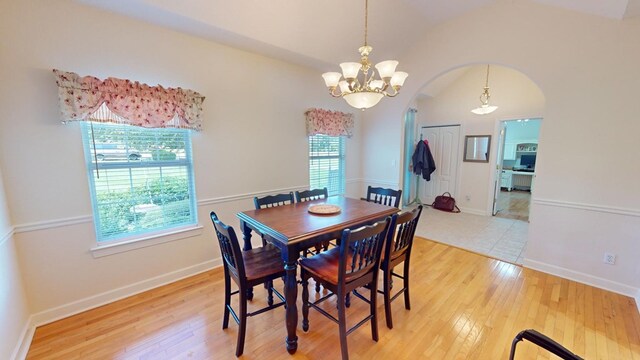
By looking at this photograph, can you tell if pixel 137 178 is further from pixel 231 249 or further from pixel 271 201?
pixel 231 249

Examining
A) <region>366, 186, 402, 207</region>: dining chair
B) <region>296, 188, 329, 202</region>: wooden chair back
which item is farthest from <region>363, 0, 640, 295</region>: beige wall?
<region>296, 188, 329, 202</region>: wooden chair back

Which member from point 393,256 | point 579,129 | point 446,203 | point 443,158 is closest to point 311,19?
point 393,256

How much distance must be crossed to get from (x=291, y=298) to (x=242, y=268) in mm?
404

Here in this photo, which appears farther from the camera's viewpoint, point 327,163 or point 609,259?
point 327,163

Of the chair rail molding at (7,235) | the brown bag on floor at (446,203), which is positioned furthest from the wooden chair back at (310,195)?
the brown bag on floor at (446,203)

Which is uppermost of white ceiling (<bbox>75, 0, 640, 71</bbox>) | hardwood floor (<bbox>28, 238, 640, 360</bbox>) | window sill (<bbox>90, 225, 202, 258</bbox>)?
white ceiling (<bbox>75, 0, 640, 71</bbox>)

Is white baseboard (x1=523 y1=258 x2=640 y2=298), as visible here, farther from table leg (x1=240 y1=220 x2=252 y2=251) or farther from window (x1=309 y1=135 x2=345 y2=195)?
table leg (x1=240 y1=220 x2=252 y2=251)

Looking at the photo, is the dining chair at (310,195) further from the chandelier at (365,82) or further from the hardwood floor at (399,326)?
the chandelier at (365,82)

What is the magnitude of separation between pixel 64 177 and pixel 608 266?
5218 mm

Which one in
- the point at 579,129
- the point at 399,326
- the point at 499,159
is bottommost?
the point at 399,326

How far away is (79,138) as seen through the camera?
2096 millimetres

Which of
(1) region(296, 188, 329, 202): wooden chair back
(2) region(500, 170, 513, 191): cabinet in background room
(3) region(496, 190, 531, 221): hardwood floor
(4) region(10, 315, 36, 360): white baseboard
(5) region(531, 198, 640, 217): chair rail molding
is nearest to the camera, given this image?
(4) region(10, 315, 36, 360): white baseboard

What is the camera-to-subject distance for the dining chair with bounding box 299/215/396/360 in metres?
1.59

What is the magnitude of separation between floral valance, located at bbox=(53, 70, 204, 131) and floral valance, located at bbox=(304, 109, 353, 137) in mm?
1576
